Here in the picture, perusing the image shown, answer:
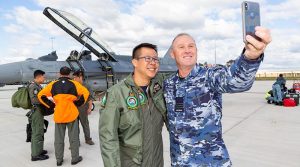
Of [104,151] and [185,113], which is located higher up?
[185,113]

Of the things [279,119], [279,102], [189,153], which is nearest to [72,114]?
[189,153]

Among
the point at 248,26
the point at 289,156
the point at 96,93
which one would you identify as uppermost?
the point at 248,26

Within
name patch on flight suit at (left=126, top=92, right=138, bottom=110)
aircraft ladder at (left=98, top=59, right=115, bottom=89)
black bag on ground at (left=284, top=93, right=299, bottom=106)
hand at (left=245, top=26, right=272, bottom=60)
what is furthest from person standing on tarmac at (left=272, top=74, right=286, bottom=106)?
hand at (left=245, top=26, right=272, bottom=60)

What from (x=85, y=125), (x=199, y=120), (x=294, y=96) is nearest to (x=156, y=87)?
(x=199, y=120)

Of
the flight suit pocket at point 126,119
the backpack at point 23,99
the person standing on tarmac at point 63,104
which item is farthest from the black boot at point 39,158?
the flight suit pocket at point 126,119

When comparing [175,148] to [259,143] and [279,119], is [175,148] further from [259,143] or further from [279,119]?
[279,119]

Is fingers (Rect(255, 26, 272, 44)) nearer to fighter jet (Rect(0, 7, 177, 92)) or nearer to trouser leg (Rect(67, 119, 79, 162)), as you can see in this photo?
trouser leg (Rect(67, 119, 79, 162))

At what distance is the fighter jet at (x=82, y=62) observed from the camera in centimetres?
959

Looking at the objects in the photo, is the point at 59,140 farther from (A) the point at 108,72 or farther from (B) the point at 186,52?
(A) the point at 108,72

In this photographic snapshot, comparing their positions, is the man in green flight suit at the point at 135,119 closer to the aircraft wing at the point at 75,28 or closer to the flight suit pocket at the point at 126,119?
the flight suit pocket at the point at 126,119

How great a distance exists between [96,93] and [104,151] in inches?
392

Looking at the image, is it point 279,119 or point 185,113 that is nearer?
point 185,113

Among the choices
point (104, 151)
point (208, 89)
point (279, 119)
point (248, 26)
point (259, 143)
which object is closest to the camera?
point (248, 26)

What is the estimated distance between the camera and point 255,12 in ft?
4.34
